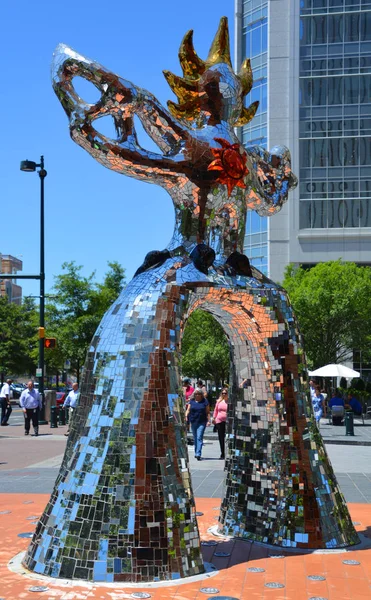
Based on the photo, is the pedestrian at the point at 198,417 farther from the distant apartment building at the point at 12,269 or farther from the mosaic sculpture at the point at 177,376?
the distant apartment building at the point at 12,269

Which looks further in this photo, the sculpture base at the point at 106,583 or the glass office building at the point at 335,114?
the glass office building at the point at 335,114

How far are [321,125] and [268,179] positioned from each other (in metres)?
38.3

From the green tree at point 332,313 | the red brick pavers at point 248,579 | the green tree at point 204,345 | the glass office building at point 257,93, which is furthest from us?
the glass office building at point 257,93

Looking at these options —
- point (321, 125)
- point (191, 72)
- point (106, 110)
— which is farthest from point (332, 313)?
point (106, 110)

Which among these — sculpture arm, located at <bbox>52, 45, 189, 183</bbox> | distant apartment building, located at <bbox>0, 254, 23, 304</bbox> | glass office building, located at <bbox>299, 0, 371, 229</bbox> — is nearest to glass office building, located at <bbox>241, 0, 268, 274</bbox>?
glass office building, located at <bbox>299, 0, 371, 229</bbox>

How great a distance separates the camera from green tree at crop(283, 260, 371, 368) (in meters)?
31.6

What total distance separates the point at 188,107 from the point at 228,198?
0.93 meters

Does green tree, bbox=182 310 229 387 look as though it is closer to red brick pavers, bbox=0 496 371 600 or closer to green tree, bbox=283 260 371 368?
green tree, bbox=283 260 371 368

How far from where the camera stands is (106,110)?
6.30 meters

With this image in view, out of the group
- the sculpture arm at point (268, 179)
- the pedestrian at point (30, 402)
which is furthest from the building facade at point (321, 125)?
the sculpture arm at point (268, 179)

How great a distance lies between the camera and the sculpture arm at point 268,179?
7484 millimetres

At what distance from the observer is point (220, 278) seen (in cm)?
660

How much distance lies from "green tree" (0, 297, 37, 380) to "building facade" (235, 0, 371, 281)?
Result: 66.2 ft

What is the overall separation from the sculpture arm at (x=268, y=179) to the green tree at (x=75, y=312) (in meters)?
25.6
